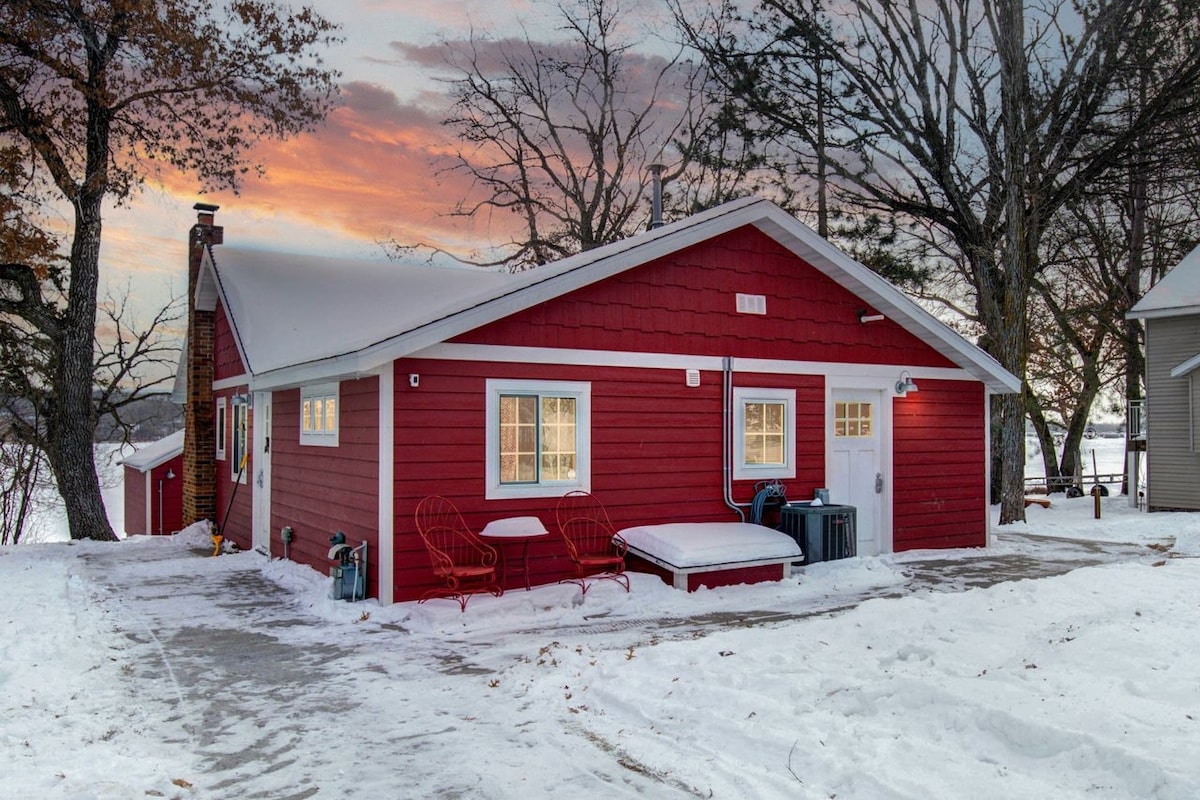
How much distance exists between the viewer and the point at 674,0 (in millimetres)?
21531

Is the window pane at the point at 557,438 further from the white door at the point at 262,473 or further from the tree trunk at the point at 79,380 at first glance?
the tree trunk at the point at 79,380

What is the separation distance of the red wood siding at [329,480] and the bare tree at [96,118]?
5.92 meters

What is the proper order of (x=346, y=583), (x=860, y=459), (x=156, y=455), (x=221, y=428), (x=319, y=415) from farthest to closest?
(x=156, y=455)
(x=221, y=428)
(x=860, y=459)
(x=319, y=415)
(x=346, y=583)

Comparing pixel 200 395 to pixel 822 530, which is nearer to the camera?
pixel 822 530

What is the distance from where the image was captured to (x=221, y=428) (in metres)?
15.9

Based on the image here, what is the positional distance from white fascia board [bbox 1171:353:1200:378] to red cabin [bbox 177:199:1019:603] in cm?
789

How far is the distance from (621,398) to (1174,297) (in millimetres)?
15264

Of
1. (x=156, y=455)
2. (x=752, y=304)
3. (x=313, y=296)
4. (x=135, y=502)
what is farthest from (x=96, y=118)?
(x=752, y=304)

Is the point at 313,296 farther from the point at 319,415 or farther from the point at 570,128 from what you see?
the point at 570,128

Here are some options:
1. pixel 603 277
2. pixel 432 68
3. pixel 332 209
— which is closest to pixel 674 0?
pixel 432 68

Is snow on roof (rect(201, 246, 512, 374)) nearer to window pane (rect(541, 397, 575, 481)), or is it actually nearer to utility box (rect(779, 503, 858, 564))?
window pane (rect(541, 397, 575, 481))

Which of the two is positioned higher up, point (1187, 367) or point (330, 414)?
point (1187, 367)

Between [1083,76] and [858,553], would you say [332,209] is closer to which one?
[858,553]

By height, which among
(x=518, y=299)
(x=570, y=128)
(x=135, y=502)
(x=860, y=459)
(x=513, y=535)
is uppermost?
(x=570, y=128)
